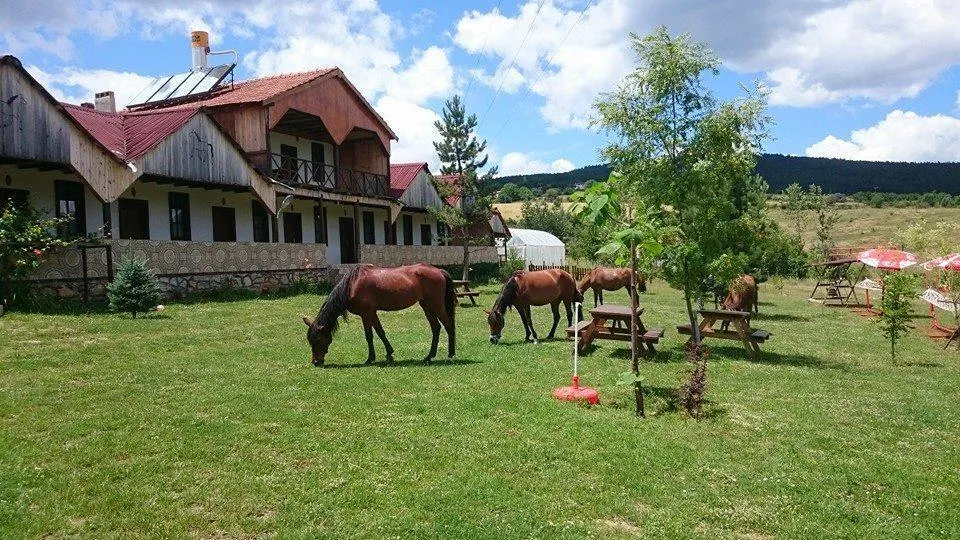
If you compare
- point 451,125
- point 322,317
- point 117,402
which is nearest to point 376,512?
point 117,402

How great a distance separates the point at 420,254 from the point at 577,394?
25454 millimetres

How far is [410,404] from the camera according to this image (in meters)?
7.32

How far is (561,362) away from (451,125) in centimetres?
2206

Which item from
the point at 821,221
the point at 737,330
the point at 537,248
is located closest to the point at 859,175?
the point at 821,221

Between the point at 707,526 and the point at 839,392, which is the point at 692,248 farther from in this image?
the point at 707,526

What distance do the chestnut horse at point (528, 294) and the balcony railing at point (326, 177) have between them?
1381 centimetres

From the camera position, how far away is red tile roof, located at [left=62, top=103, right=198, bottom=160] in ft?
56.5

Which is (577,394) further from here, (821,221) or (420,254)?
(821,221)

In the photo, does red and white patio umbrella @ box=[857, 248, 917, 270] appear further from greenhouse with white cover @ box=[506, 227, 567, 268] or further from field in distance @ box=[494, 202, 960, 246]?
field in distance @ box=[494, 202, 960, 246]

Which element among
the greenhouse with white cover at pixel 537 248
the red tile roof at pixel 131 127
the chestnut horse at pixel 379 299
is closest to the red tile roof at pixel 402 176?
the red tile roof at pixel 131 127

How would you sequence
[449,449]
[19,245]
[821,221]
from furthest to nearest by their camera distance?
[821,221] → [19,245] → [449,449]

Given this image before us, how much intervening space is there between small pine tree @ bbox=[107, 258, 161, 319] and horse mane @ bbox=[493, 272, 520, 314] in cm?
837

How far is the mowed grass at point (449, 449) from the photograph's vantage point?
4406mm

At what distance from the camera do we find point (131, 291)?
547 inches
